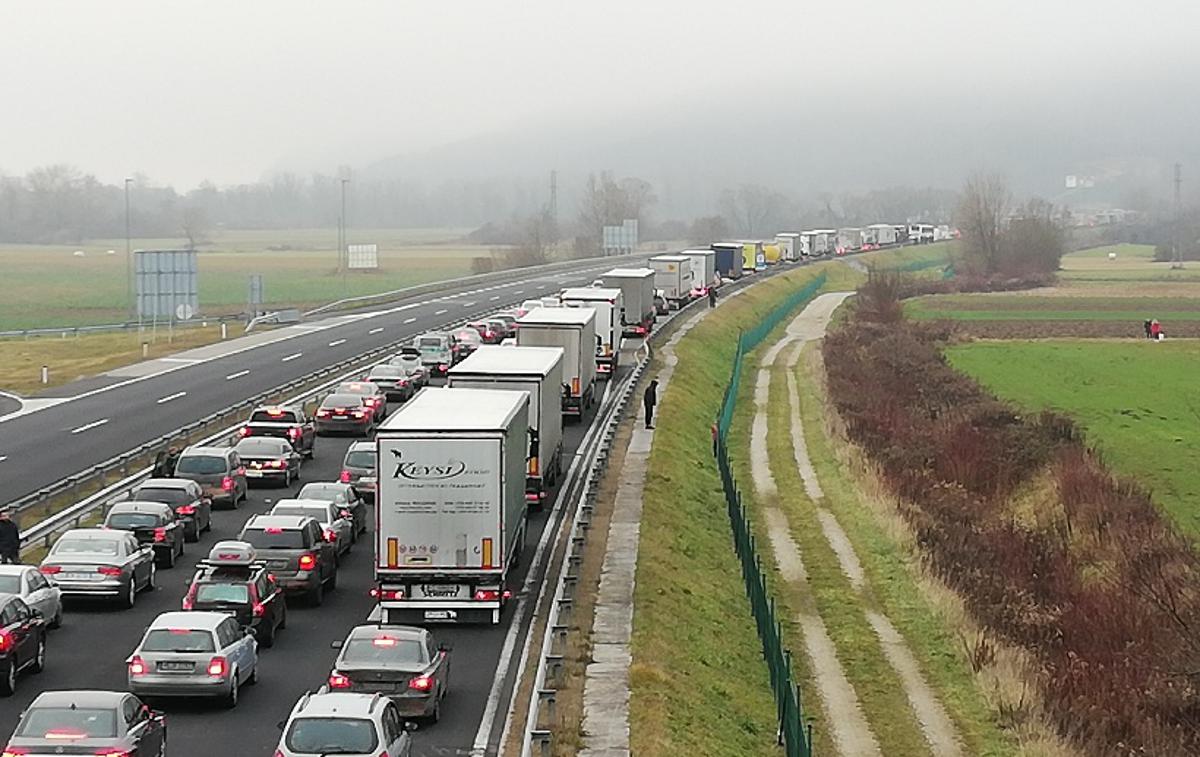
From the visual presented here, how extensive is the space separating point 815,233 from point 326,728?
16449 centimetres

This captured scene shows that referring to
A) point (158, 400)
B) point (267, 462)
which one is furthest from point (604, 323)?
point (267, 462)

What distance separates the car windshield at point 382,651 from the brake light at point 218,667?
67.5 inches

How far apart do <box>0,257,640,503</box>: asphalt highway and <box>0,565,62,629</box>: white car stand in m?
14.2

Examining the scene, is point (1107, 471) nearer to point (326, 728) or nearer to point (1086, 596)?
point (1086, 596)

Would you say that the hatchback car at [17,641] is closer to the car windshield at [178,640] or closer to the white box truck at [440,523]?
the car windshield at [178,640]

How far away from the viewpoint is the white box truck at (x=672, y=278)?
106875 millimetres

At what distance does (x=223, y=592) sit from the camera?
29.4 meters

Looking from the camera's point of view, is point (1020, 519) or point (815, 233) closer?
point (1020, 519)

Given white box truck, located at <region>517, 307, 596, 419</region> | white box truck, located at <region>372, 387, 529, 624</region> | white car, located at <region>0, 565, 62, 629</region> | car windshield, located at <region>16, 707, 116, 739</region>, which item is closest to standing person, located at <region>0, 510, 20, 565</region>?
white car, located at <region>0, 565, 62, 629</region>

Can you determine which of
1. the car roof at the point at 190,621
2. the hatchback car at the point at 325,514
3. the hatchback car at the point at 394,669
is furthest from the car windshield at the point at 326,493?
the hatchback car at the point at 394,669

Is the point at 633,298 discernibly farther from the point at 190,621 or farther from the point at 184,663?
the point at 184,663

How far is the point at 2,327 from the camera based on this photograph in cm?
12094

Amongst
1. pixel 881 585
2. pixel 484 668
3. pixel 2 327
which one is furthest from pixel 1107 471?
pixel 2 327

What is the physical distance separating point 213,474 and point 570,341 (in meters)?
15.7
